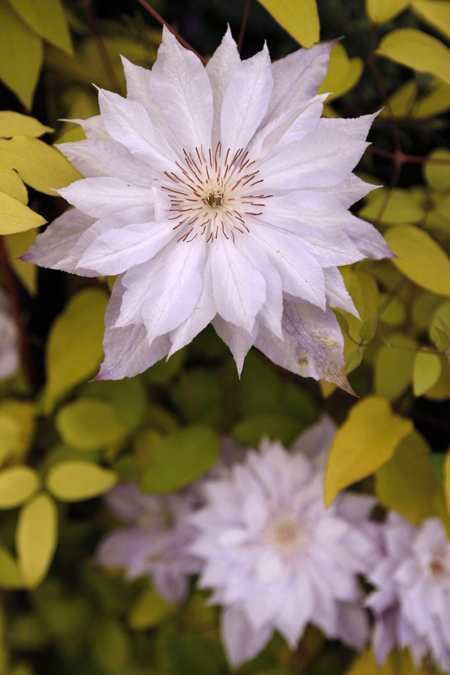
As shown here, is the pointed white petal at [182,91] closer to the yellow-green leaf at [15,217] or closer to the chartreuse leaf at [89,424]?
the yellow-green leaf at [15,217]

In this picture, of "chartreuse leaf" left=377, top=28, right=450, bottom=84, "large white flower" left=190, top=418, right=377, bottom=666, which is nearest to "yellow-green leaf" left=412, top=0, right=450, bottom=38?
"chartreuse leaf" left=377, top=28, right=450, bottom=84

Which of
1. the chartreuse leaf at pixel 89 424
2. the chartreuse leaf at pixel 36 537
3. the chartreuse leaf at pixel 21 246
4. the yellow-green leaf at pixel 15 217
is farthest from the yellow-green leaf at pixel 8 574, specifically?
the yellow-green leaf at pixel 15 217

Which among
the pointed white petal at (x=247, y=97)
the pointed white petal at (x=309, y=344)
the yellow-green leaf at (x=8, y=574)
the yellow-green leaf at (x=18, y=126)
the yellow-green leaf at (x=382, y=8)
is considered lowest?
the yellow-green leaf at (x=8, y=574)

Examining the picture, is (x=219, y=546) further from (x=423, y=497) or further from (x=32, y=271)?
(x=32, y=271)

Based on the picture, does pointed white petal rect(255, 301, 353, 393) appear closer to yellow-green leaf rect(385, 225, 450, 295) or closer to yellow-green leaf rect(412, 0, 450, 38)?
yellow-green leaf rect(385, 225, 450, 295)

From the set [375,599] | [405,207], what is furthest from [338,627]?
[405,207]
